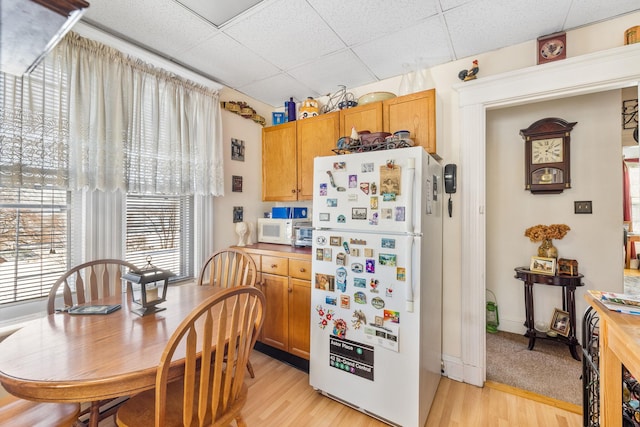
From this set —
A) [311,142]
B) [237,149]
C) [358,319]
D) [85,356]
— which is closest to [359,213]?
[358,319]

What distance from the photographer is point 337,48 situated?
205cm

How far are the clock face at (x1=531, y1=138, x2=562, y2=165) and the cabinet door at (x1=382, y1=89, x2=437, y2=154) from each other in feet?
4.84

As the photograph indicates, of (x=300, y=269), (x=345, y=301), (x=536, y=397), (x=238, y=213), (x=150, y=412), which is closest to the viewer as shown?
(x=150, y=412)

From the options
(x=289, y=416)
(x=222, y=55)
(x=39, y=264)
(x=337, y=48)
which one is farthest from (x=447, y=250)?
(x=39, y=264)

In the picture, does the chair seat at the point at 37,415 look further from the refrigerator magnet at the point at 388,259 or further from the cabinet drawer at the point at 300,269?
the refrigerator magnet at the point at 388,259

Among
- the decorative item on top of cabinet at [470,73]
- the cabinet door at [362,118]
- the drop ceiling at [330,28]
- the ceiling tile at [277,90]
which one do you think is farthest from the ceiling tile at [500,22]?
the ceiling tile at [277,90]

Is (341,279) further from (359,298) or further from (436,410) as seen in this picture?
(436,410)

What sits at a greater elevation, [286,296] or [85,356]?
[85,356]

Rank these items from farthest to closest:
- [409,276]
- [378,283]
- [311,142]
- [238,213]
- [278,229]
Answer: [238,213] → [278,229] → [311,142] → [378,283] → [409,276]

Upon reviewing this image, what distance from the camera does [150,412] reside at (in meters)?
1.14

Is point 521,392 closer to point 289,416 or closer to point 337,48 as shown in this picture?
point 289,416

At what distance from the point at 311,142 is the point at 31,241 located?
6.80 ft

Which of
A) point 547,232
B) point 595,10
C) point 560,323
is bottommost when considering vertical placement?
point 560,323

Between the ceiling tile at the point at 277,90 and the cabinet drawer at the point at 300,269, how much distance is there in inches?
64.9
